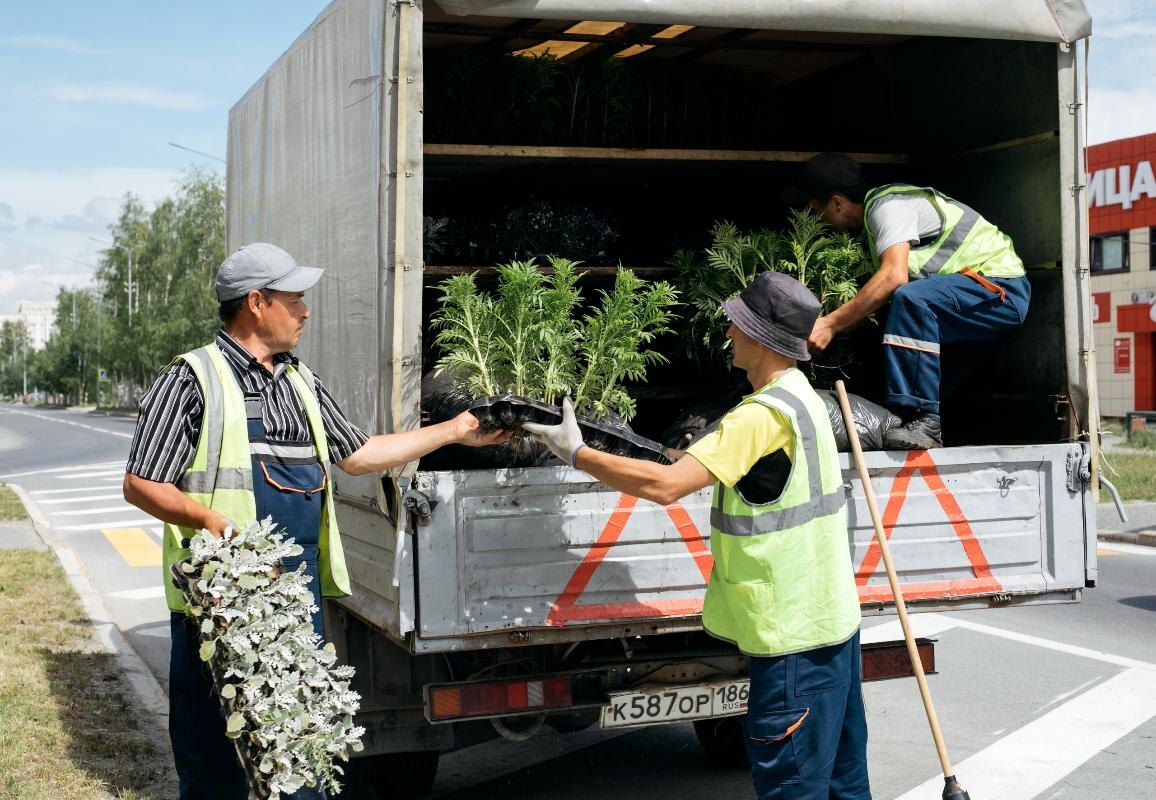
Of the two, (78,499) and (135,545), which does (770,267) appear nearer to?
(135,545)

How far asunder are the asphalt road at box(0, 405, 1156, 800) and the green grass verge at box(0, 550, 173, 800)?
505 mm

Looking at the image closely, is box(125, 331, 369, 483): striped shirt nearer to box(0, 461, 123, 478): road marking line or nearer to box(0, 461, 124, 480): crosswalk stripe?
box(0, 461, 123, 478): road marking line

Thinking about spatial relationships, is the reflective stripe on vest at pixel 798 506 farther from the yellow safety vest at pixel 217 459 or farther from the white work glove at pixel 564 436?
the yellow safety vest at pixel 217 459

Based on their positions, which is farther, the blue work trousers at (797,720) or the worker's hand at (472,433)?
the worker's hand at (472,433)

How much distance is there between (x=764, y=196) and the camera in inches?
255

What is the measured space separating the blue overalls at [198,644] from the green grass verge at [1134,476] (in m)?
12.8

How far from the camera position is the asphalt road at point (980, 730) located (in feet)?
18.2

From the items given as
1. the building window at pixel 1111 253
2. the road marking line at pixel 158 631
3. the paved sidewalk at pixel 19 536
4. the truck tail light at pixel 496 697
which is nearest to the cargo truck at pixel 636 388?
the truck tail light at pixel 496 697

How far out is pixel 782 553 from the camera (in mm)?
3523

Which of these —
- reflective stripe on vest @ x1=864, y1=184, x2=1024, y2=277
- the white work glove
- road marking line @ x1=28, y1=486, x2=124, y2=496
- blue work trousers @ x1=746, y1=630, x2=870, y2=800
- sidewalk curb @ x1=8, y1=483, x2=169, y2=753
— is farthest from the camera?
road marking line @ x1=28, y1=486, x2=124, y2=496

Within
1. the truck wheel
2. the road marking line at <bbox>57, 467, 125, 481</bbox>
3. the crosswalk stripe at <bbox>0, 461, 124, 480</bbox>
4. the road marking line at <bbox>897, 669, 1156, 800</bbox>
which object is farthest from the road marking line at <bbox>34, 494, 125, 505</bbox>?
the road marking line at <bbox>897, 669, 1156, 800</bbox>

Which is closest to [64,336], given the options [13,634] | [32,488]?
[32,488]

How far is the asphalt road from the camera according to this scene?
18.2 ft

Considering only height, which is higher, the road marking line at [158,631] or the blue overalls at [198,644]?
the blue overalls at [198,644]
